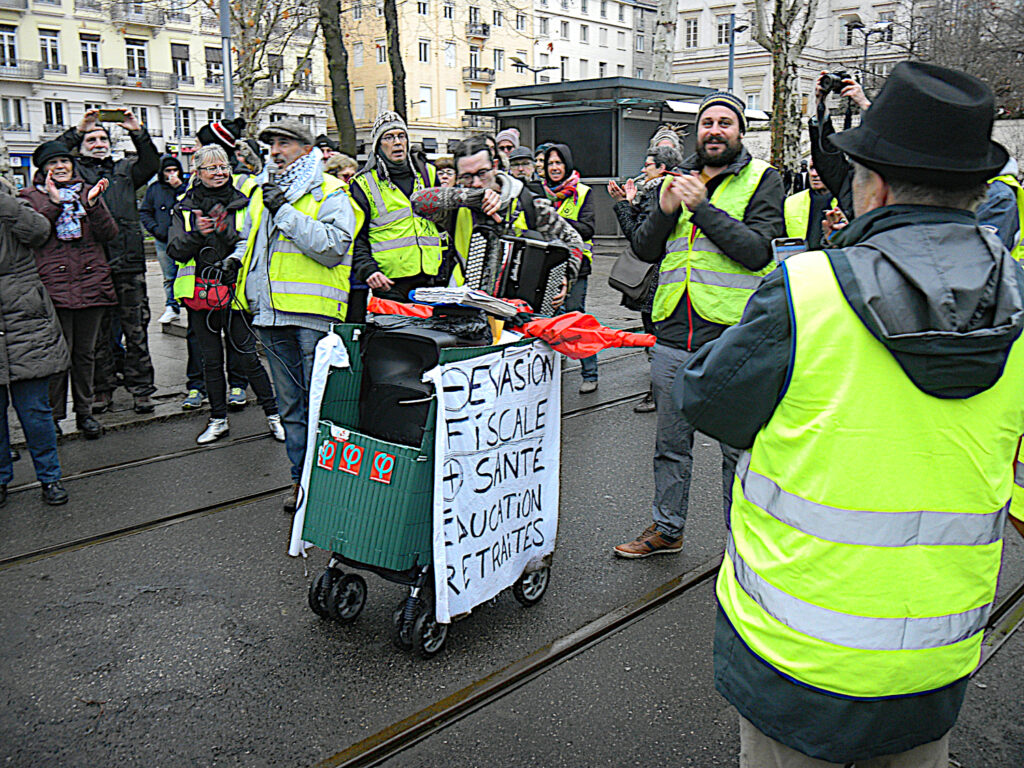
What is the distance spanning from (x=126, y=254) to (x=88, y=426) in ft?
5.12

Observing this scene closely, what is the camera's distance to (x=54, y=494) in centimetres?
556

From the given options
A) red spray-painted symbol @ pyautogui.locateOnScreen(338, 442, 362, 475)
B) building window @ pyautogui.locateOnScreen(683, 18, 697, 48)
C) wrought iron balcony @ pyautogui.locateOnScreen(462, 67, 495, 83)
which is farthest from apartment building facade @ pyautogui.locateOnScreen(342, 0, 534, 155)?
red spray-painted symbol @ pyautogui.locateOnScreen(338, 442, 362, 475)

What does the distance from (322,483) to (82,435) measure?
13.6 feet

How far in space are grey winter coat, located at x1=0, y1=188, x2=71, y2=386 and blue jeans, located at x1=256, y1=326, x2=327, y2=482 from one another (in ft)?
4.29

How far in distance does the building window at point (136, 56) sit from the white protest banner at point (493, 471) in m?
56.9

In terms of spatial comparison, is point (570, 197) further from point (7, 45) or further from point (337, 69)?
point (7, 45)

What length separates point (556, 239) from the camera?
483cm

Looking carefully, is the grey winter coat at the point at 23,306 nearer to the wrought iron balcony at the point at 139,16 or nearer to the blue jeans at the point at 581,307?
the blue jeans at the point at 581,307

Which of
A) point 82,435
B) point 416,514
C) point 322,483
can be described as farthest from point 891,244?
point 82,435

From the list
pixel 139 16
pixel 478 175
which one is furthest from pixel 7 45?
pixel 478 175

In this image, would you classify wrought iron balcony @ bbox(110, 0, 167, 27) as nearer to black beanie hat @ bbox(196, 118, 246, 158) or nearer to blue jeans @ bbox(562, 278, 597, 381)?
blue jeans @ bbox(562, 278, 597, 381)

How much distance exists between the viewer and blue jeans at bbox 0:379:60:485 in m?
5.56

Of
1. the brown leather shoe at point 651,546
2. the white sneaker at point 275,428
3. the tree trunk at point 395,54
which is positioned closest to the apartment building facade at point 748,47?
the tree trunk at point 395,54

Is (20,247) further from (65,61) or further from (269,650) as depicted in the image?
(65,61)
